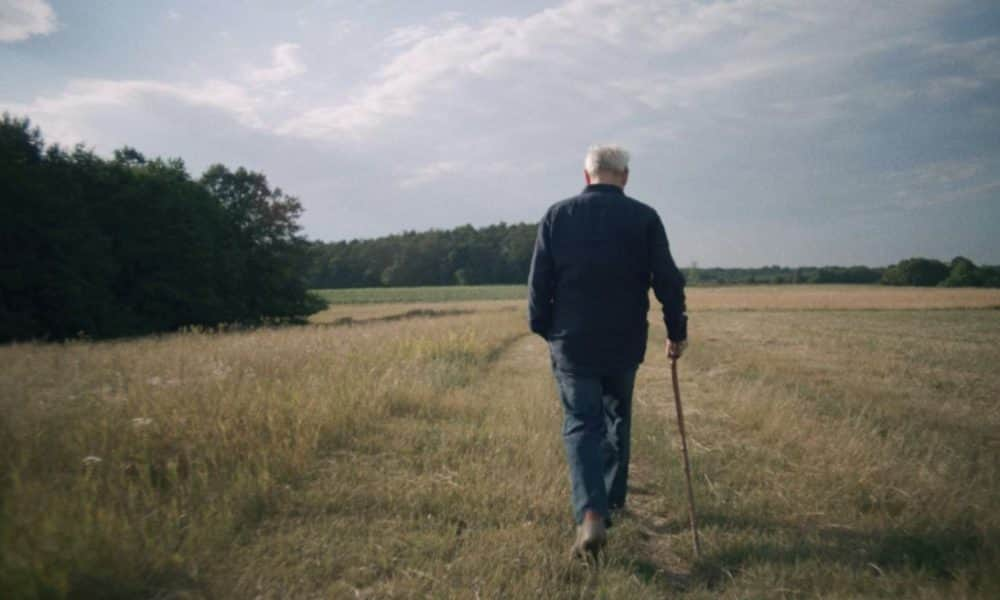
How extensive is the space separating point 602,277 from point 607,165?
2.49 feet

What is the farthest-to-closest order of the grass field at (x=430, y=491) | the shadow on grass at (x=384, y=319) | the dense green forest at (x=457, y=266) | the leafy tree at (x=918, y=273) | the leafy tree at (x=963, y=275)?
the dense green forest at (x=457, y=266), the leafy tree at (x=918, y=273), the leafy tree at (x=963, y=275), the shadow on grass at (x=384, y=319), the grass field at (x=430, y=491)

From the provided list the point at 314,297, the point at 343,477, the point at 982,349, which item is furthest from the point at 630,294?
the point at 314,297

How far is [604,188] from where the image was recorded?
322 cm

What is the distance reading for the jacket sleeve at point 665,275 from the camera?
3.11 metres

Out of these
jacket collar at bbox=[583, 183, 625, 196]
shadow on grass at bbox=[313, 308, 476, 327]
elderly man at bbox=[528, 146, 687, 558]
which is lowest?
shadow on grass at bbox=[313, 308, 476, 327]

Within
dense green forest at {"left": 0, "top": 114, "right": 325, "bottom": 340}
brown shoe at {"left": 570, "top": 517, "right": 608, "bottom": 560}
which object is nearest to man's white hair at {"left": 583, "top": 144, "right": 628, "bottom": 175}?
brown shoe at {"left": 570, "top": 517, "right": 608, "bottom": 560}

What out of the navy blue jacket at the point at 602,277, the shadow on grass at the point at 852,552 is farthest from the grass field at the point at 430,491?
the navy blue jacket at the point at 602,277

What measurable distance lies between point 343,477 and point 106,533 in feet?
5.28

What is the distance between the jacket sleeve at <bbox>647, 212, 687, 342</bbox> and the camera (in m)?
3.11

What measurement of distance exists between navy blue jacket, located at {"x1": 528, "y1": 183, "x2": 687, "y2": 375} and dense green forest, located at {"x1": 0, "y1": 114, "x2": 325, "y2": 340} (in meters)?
18.2

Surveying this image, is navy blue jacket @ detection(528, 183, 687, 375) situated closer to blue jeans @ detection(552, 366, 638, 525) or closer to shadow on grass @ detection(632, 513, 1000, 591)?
blue jeans @ detection(552, 366, 638, 525)

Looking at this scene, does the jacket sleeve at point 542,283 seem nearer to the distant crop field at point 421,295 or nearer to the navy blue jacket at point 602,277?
the navy blue jacket at point 602,277

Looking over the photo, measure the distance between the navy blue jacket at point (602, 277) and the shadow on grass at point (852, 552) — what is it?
1.16m

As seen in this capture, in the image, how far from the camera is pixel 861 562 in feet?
8.84
